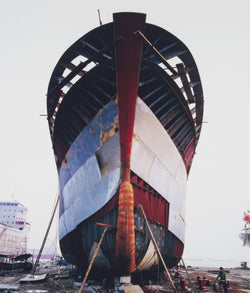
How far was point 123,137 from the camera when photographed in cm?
578

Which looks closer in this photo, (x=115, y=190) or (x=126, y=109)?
(x=115, y=190)

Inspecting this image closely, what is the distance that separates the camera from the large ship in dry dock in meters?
5.44

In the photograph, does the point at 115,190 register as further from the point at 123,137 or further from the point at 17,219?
the point at 17,219

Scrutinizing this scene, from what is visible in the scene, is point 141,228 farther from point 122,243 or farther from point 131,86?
point 131,86

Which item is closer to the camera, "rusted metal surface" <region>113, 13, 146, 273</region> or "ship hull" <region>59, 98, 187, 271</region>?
"rusted metal surface" <region>113, 13, 146, 273</region>

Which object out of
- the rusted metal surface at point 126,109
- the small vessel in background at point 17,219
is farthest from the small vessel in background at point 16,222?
the rusted metal surface at point 126,109

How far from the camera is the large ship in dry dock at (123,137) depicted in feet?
17.8

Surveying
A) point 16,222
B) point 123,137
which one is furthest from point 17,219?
point 123,137

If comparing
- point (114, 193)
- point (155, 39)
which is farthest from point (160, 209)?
point (155, 39)

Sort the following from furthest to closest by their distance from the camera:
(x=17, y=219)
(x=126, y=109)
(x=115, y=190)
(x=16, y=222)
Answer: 1. (x=17, y=219)
2. (x=16, y=222)
3. (x=126, y=109)
4. (x=115, y=190)

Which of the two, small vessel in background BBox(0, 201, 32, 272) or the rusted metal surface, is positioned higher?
the rusted metal surface

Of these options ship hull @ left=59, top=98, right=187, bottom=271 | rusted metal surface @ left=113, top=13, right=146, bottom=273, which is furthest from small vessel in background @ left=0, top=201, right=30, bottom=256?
rusted metal surface @ left=113, top=13, right=146, bottom=273

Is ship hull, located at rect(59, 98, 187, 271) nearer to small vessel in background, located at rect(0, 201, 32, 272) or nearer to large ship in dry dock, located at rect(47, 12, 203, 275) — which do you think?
large ship in dry dock, located at rect(47, 12, 203, 275)

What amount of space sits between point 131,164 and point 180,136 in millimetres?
3148
